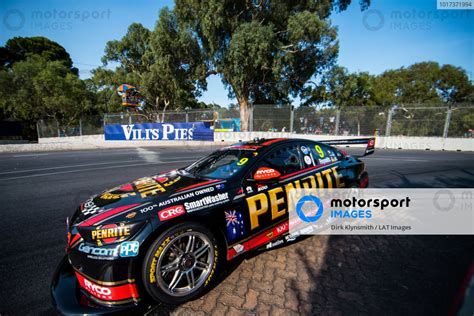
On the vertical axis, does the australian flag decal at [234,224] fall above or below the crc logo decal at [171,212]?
below

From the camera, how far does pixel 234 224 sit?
226cm

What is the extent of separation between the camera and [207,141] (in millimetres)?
18234

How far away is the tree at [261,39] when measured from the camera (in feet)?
55.8

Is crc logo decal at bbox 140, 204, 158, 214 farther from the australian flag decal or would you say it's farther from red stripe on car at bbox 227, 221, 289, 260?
red stripe on car at bbox 227, 221, 289, 260

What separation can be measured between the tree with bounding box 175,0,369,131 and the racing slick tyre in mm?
17171

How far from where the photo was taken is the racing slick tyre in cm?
186

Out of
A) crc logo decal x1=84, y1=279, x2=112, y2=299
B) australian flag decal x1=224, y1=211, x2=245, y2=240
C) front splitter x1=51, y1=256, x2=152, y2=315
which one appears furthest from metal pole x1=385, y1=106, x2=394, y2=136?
crc logo decal x1=84, y1=279, x2=112, y2=299

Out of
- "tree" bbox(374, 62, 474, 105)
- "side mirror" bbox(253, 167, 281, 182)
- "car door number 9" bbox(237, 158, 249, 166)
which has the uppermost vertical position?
"tree" bbox(374, 62, 474, 105)

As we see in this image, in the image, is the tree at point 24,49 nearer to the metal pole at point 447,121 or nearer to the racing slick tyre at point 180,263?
the racing slick tyre at point 180,263

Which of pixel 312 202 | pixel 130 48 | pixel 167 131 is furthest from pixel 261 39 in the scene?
pixel 130 48

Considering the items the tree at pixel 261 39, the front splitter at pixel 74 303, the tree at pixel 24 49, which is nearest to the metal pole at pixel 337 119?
the tree at pixel 261 39

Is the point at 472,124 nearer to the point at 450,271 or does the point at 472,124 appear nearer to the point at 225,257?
the point at 450,271

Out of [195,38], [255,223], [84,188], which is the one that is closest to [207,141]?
[195,38]

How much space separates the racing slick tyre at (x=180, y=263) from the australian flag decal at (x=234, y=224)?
Result: 179mm
